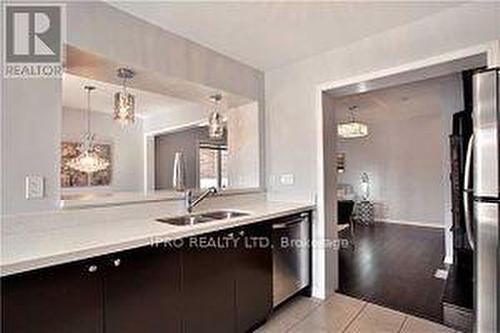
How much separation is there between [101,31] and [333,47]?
198 cm

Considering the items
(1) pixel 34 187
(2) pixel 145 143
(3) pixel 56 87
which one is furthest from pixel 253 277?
(2) pixel 145 143

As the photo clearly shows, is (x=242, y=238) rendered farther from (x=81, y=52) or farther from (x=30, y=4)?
(x=30, y=4)

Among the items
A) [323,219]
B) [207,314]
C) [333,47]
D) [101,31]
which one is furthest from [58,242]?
[333,47]

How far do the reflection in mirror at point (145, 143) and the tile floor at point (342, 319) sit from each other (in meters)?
1.57

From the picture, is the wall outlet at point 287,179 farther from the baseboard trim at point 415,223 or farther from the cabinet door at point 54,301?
the baseboard trim at point 415,223

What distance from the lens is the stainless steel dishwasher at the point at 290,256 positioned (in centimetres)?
250

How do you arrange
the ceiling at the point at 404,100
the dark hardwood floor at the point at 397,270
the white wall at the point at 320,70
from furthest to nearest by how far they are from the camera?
the ceiling at the point at 404,100
the dark hardwood floor at the point at 397,270
the white wall at the point at 320,70

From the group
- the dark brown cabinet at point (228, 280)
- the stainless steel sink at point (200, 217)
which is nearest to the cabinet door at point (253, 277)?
the dark brown cabinet at point (228, 280)

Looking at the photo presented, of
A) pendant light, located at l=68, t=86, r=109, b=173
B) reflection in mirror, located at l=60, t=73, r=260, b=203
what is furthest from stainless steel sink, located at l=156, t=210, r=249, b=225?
pendant light, located at l=68, t=86, r=109, b=173

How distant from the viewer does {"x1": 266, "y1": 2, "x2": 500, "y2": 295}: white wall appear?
2.09 meters

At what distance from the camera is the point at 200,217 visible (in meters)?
2.51

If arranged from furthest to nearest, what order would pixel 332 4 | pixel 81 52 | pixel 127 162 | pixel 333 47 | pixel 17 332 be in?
pixel 127 162, pixel 333 47, pixel 332 4, pixel 81 52, pixel 17 332

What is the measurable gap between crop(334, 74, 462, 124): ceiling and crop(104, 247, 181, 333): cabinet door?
261 cm

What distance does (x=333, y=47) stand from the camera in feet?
9.20
